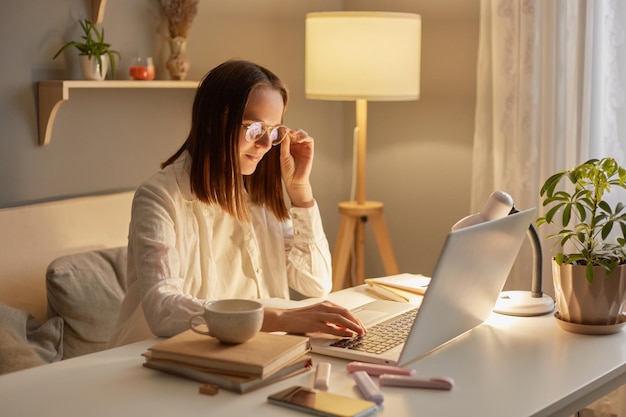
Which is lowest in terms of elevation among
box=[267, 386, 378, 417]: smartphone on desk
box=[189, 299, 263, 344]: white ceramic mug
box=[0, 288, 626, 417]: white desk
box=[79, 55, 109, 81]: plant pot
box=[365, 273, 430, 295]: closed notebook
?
box=[0, 288, 626, 417]: white desk

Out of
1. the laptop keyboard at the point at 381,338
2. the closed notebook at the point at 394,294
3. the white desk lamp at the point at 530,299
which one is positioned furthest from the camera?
the closed notebook at the point at 394,294

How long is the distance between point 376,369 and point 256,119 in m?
0.81

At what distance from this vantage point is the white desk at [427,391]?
4.55 ft

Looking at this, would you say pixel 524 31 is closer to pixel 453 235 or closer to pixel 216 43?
pixel 216 43

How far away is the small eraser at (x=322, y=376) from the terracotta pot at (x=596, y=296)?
58cm

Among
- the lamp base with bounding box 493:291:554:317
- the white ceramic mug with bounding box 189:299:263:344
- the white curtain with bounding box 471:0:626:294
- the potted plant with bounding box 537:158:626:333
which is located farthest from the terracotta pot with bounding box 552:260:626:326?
the white curtain with bounding box 471:0:626:294

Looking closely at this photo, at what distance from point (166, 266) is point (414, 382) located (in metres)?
0.64

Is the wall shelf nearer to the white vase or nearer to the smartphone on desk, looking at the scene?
the white vase

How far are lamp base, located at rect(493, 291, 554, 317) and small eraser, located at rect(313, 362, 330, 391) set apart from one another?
0.58 m

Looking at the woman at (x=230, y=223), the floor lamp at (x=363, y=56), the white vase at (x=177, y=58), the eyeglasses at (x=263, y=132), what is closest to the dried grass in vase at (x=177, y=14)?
the white vase at (x=177, y=58)

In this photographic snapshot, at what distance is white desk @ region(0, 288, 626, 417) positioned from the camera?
1.39m

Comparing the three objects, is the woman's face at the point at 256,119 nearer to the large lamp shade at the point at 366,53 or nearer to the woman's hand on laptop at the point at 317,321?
the woman's hand on laptop at the point at 317,321

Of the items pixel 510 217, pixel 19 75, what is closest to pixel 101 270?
pixel 19 75

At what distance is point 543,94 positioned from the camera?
10.2 ft
